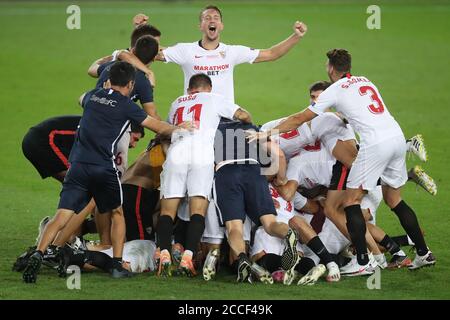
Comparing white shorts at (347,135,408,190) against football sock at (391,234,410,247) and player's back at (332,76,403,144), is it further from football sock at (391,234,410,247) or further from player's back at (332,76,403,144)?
football sock at (391,234,410,247)

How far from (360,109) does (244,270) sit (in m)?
1.93

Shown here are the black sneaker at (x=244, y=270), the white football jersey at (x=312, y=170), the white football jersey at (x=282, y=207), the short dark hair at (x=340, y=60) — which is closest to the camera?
the black sneaker at (x=244, y=270)

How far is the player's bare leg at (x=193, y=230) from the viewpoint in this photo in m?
8.77

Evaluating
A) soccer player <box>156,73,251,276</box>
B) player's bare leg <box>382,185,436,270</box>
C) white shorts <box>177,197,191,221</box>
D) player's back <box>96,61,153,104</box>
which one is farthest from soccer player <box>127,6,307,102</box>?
player's bare leg <box>382,185,436,270</box>

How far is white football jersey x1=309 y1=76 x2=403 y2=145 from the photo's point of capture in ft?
30.6

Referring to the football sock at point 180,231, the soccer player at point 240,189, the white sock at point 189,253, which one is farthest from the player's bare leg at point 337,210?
the white sock at point 189,253

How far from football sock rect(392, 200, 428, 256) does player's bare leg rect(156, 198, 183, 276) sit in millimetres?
2117

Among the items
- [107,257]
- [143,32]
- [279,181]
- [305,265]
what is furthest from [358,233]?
[143,32]

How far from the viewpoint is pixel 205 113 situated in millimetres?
9492

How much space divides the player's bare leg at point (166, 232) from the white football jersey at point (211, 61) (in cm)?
238

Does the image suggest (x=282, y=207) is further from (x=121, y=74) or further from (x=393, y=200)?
(x=121, y=74)

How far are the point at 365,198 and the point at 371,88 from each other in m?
1.08

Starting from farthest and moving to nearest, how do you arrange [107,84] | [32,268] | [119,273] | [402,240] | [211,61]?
[211,61]
[402,240]
[107,84]
[119,273]
[32,268]

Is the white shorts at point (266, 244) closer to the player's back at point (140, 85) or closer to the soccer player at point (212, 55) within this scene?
the player's back at point (140, 85)
